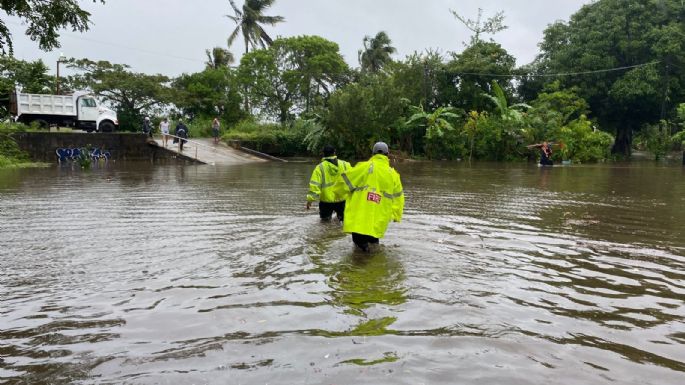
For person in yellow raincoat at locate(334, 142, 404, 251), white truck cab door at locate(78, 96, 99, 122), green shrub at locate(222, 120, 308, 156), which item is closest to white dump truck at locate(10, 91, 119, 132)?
white truck cab door at locate(78, 96, 99, 122)

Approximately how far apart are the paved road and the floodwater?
762 inches

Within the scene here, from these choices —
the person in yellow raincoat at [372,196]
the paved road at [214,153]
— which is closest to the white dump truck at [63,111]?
the paved road at [214,153]

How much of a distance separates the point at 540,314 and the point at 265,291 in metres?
2.61

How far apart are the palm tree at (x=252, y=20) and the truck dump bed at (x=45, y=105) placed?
65.2ft

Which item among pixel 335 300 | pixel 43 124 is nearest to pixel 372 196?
pixel 335 300

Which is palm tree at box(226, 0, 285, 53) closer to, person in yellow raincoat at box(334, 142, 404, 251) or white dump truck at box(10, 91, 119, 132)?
white dump truck at box(10, 91, 119, 132)

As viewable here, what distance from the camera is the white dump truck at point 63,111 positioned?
101 ft

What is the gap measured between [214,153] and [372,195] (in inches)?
1045

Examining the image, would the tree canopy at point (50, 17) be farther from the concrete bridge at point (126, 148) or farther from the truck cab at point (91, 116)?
the truck cab at point (91, 116)

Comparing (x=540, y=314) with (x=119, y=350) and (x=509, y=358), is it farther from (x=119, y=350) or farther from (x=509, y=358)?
(x=119, y=350)

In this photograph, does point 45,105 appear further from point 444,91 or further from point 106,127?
point 444,91

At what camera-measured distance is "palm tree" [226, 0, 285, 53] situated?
48406 millimetres

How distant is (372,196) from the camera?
21.8 ft

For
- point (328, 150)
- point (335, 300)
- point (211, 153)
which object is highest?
point (328, 150)
